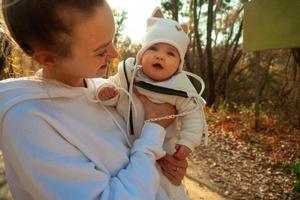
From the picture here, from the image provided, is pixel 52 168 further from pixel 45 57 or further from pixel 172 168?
pixel 172 168

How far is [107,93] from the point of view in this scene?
70.2 inches

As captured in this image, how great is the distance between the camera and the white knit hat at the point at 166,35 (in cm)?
213

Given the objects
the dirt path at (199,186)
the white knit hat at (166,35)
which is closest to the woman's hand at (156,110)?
the white knit hat at (166,35)

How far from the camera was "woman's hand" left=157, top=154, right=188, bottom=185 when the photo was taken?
5.97 feet

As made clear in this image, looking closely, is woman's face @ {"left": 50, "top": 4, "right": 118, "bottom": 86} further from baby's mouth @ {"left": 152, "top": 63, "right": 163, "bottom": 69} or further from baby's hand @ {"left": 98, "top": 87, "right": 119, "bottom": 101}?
baby's mouth @ {"left": 152, "top": 63, "right": 163, "bottom": 69}

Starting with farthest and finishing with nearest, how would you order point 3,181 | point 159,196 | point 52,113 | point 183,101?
point 3,181
point 183,101
point 159,196
point 52,113

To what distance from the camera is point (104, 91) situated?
177 centimetres

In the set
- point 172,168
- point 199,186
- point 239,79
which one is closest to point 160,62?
point 172,168

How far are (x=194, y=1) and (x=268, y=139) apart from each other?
9089 millimetres

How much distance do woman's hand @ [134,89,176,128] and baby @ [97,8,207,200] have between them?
0.8 inches

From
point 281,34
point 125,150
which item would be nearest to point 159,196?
point 125,150

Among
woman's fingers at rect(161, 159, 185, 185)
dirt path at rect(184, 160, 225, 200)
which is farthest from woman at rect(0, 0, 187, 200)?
dirt path at rect(184, 160, 225, 200)

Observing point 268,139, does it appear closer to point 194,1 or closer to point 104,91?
point 104,91

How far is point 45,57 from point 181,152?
0.84m
